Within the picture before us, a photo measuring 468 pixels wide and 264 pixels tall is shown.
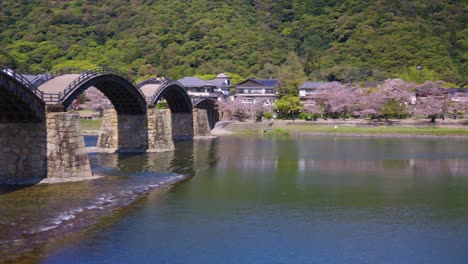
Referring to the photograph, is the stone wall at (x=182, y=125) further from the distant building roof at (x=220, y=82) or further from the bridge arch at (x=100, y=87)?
the distant building roof at (x=220, y=82)

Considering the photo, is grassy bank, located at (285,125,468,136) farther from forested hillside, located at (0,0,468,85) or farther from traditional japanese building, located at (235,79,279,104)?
Answer: forested hillside, located at (0,0,468,85)

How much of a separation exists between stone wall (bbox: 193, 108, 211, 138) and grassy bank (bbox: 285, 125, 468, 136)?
12.6m

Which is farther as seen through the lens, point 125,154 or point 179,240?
point 125,154

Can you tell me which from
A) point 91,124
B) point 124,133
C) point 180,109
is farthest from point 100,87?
point 91,124

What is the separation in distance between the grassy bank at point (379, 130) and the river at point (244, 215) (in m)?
30.9

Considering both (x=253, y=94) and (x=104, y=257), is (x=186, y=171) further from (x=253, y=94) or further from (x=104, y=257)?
(x=253, y=94)

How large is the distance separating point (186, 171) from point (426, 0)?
483 feet

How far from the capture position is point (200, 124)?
63406mm

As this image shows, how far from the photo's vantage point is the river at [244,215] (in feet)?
53.3

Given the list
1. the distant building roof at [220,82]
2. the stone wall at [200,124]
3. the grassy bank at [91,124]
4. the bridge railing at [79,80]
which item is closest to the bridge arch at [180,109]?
the stone wall at [200,124]

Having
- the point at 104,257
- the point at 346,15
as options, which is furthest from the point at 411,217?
the point at 346,15

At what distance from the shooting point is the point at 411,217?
2097 cm

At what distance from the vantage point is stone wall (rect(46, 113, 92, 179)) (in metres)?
26.5

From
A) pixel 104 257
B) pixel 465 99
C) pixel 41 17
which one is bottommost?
pixel 104 257
